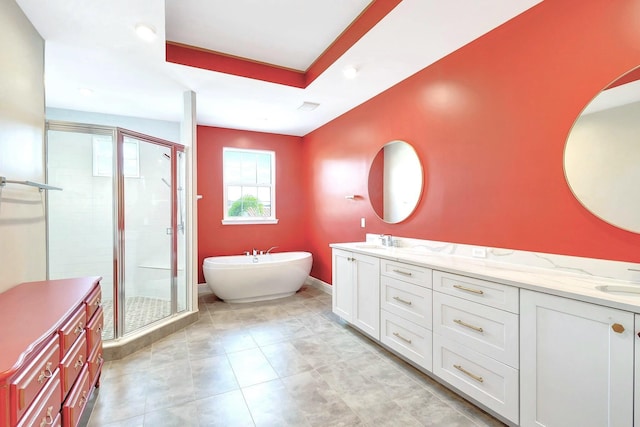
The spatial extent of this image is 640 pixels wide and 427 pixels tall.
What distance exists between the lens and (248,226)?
4.95 m

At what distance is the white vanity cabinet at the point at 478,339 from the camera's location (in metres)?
1.64

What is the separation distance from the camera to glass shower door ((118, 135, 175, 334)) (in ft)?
9.96

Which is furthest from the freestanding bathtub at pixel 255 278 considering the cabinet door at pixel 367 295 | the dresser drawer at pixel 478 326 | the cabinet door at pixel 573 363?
the cabinet door at pixel 573 363

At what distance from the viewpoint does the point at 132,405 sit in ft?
6.35

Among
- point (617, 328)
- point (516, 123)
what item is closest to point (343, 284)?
point (516, 123)

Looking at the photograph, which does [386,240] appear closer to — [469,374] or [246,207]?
[469,374]

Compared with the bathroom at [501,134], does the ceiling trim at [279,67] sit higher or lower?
higher

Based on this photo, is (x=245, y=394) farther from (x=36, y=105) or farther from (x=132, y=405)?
(x=36, y=105)

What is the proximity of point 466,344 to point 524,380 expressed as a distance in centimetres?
35

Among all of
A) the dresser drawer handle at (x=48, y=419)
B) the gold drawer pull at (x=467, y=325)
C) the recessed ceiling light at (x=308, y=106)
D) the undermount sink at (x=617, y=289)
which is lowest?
the dresser drawer handle at (x=48, y=419)

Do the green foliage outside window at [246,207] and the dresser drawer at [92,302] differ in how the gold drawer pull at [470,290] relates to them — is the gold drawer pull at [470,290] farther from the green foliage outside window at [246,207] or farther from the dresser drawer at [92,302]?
the green foliage outside window at [246,207]

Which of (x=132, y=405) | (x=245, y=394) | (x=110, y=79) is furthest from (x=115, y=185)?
(x=245, y=394)

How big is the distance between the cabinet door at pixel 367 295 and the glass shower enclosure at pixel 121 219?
1979mm

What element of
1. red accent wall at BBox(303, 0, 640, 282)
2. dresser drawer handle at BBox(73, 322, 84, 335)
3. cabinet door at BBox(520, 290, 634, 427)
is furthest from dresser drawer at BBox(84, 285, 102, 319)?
red accent wall at BBox(303, 0, 640, 282)
